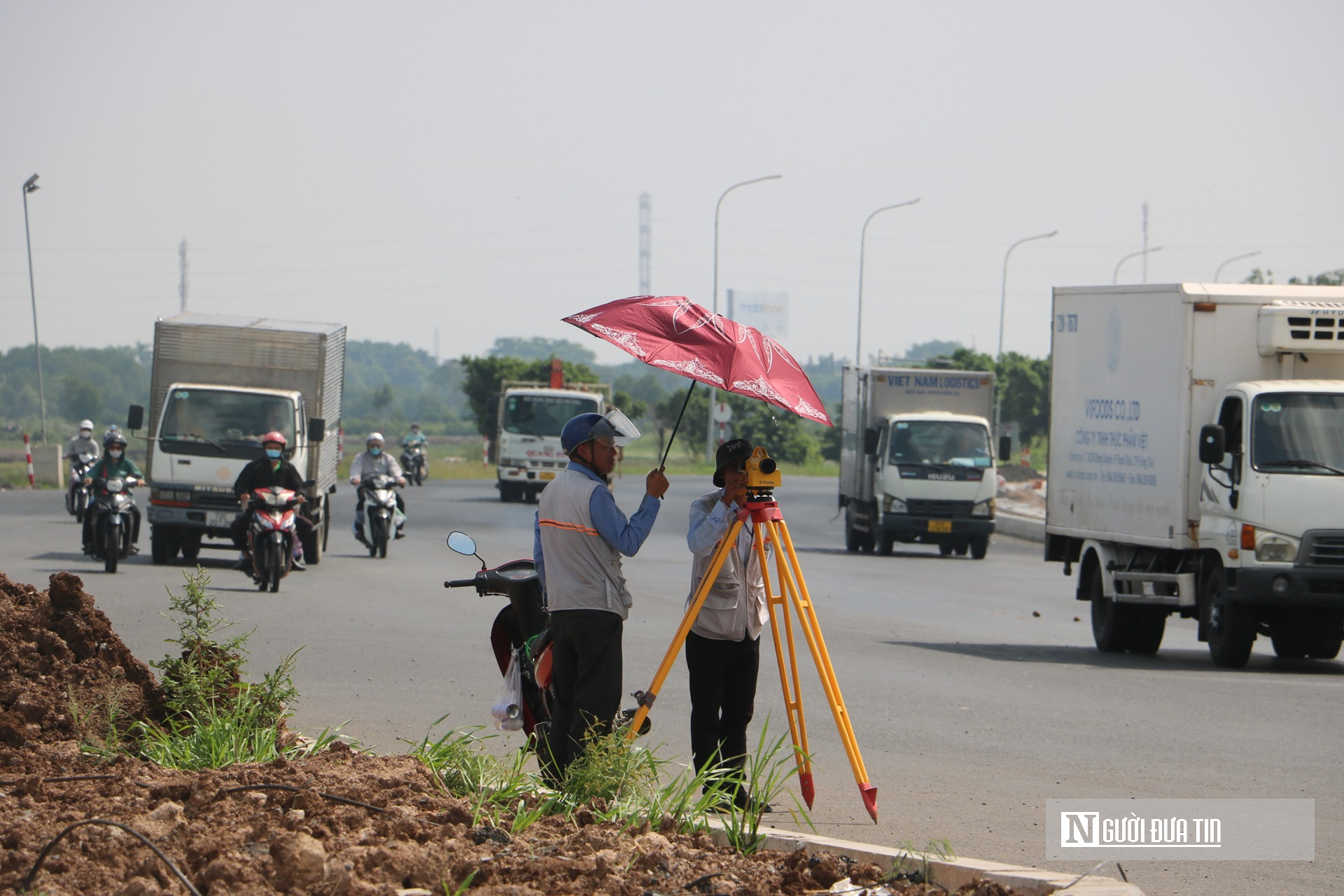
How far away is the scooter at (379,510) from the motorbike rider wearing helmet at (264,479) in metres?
3.47

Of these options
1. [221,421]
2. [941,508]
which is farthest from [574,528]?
[941,508]

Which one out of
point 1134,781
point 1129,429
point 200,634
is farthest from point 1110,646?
point 200,634

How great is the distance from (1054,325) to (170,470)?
10.9m

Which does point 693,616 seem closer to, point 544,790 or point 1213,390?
point 544,790

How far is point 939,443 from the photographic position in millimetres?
26297

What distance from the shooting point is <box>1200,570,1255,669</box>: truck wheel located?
12.5 meters

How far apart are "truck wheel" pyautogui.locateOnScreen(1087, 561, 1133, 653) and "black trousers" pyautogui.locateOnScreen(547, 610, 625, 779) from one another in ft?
29.8

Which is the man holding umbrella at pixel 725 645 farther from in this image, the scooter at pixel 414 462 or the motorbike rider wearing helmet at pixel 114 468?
the scooter at pixel 414 462

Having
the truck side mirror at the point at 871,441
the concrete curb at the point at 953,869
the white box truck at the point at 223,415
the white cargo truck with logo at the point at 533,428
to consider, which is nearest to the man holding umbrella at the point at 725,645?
the concrete curb at the point at 953,869

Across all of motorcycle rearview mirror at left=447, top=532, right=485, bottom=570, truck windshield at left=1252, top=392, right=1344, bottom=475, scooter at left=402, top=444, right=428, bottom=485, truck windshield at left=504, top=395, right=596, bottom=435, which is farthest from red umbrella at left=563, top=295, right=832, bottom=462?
scooter at left=402, top=444, right=428, bottom=485

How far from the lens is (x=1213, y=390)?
1313 centimetres

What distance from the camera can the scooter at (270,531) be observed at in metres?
16.0

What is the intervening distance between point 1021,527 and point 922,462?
25.2 ft

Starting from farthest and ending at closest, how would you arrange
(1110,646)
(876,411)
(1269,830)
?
(876,411)
(1110,646)
(1269,830)
